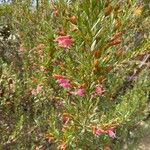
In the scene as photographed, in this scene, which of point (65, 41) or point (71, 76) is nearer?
point (71, 76)

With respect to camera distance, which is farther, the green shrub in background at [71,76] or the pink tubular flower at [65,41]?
the pink tubular flower at [65,41]

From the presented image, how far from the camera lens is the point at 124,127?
4355 millimetres

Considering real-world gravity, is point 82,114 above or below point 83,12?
below

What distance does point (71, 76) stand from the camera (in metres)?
2.94

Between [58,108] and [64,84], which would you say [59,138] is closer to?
[64,84]

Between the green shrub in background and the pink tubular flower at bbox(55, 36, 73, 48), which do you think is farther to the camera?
the pink tubular flower at bbox(55, 36, 73, 48)

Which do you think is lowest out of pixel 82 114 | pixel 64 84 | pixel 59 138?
pixel 59 138

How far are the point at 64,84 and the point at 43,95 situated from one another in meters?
0.91

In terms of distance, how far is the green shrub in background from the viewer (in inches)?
109

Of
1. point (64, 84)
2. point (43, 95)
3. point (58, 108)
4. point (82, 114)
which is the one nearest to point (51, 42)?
point (64, 84)

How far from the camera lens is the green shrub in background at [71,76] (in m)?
2.78

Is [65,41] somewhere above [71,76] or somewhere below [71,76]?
above

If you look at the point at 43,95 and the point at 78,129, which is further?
the point at 43,95

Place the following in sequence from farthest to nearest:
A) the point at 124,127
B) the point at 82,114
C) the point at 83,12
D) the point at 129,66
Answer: the point at 129,66 < the point at 124,127 < the point at 82,114 < the point at 83,12
